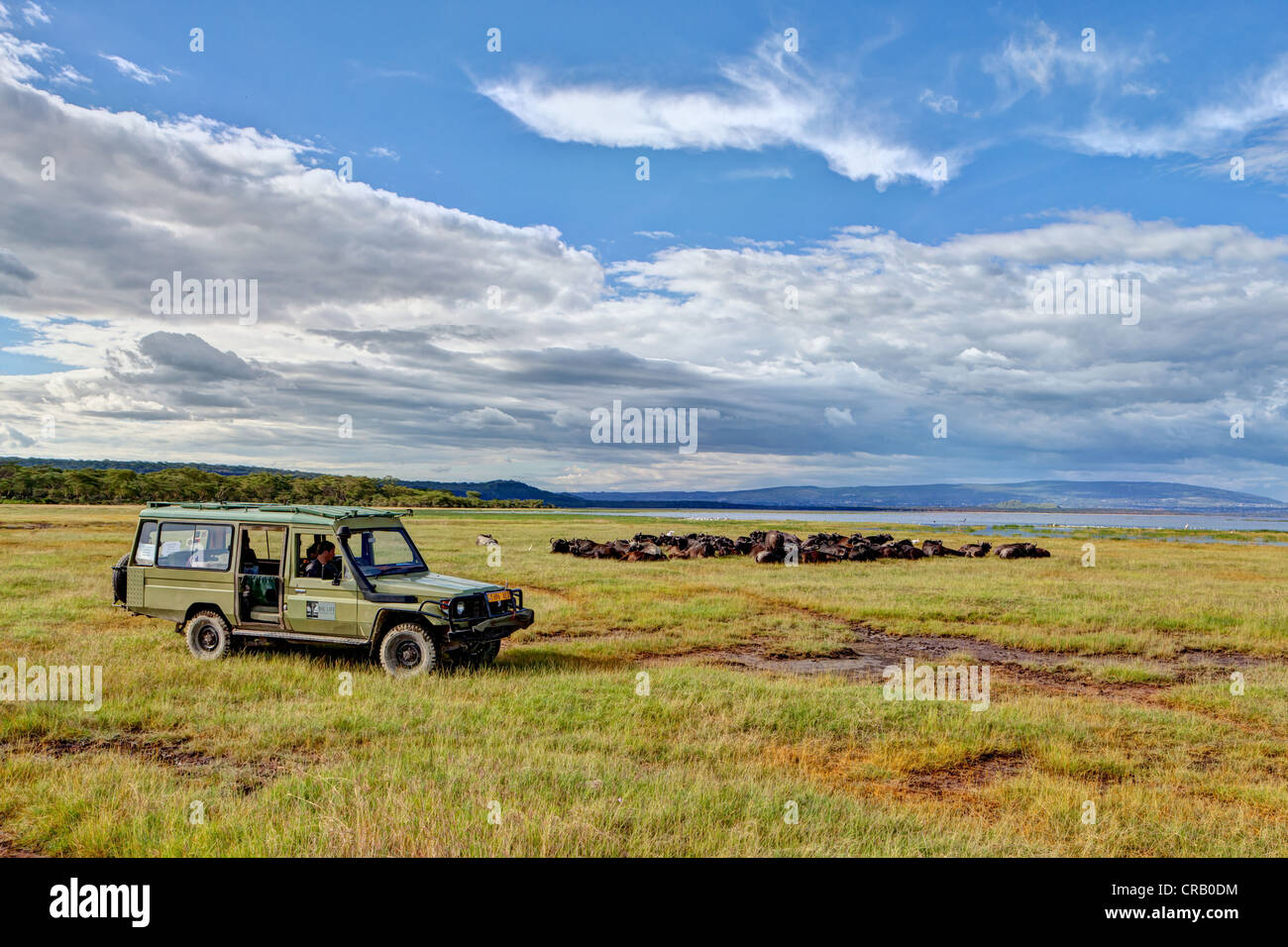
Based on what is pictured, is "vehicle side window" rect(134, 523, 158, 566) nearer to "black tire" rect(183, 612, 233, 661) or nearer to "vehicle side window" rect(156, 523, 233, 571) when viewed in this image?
"vehicle side window" rect(156, 523, 233, 571)

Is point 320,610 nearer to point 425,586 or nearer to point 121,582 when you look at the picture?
point 425,586

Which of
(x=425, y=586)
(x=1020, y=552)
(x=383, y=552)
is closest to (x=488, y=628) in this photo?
(x=425, y=586)

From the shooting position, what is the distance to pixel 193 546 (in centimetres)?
1321

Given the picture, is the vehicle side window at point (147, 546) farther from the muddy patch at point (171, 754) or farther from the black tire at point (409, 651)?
the muddy patch at point (171, 754)

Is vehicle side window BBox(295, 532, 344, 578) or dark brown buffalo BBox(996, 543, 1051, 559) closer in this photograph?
vehicle side window BBox(295, 532, 344, 578)

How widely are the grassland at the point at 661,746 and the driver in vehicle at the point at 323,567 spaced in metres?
1.54

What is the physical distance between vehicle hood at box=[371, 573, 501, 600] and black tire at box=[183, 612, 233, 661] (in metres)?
3.01

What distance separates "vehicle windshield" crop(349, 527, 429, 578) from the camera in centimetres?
1258

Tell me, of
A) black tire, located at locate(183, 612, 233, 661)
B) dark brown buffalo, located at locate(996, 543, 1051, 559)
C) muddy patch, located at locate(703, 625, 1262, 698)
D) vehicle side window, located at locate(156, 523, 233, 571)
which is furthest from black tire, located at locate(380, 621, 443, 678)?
dark brown buffalo, located at locate(996, 543, 1051, 559)

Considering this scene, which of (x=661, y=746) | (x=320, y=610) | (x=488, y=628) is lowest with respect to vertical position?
(x=661, y=746)

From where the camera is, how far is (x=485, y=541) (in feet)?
149

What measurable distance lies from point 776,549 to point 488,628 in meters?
26.4

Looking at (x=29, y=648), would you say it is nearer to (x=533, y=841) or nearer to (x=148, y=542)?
(x=148, y=542)

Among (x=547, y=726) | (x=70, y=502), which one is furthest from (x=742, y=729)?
(x=70, y=502)
